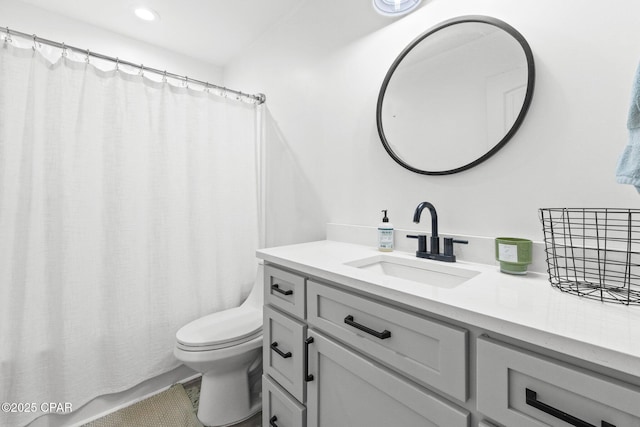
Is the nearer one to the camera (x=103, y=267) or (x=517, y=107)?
(x=517, y=107)

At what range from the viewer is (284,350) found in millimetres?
1076

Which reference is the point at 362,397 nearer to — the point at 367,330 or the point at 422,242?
the point at 367,330

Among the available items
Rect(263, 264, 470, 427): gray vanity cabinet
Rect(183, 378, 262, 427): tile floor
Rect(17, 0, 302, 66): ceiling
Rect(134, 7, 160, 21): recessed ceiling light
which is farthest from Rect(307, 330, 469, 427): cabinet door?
Rect(134, 7, 160, 21): recessed ceiling light

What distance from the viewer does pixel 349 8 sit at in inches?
58.3

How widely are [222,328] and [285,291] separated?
67 cm

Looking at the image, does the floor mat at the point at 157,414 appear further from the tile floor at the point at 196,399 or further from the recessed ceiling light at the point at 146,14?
the recessed ceiling light at the point at 146,14

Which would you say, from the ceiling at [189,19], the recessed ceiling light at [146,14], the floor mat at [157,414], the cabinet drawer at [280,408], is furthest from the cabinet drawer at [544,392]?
the recessed ceiling light at [146,14]

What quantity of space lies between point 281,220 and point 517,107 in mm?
1460

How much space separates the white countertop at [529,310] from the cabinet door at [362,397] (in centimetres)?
20

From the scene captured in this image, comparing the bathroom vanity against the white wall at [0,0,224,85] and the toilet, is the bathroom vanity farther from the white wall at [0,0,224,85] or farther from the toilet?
the white wall at [0,0,224,85]

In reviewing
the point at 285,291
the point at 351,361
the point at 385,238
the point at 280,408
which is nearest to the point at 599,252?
the point at 385,238

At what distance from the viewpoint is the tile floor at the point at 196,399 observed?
1.46m

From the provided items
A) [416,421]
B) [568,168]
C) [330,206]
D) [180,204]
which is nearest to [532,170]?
[568,168]

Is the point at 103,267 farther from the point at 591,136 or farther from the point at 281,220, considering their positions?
the point at 591,136
